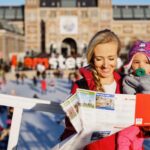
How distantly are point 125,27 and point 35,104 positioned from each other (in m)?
43.8

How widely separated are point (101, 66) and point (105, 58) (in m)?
0.03

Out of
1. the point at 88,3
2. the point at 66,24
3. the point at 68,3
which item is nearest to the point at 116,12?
the point at 88,3

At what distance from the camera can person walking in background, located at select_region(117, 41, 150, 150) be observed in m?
1.48

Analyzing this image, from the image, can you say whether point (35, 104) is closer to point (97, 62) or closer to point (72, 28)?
point (97, 62)

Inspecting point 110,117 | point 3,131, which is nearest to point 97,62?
point 110,117

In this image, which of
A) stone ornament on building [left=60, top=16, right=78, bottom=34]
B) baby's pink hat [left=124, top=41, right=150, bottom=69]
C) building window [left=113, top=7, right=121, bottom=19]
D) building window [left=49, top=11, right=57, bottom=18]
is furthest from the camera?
building window [left=113, top=7, right=121, bottom=19]

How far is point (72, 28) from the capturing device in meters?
42.2

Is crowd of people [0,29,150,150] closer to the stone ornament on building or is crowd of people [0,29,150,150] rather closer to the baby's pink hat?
the baby's pink hat

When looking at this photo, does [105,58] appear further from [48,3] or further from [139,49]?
[48,3]

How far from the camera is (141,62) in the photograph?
5.38 ft

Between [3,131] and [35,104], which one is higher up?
[35,104]

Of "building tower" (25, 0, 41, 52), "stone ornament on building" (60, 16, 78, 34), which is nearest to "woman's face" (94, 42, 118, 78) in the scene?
"stone ornament on building" (60, 16, 78, 34)

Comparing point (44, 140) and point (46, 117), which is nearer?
point (44, 140)

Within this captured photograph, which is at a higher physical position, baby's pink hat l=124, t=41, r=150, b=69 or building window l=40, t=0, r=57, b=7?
building window l=40, t=0, r=57, b=7
